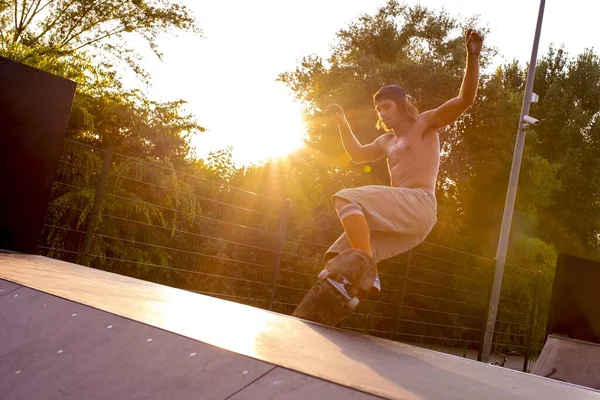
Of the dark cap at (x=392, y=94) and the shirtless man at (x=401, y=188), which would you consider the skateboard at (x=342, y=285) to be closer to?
the shirtless man at (x=401, y=188)

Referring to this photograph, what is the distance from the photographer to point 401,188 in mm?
3846

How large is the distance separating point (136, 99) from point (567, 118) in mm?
28025

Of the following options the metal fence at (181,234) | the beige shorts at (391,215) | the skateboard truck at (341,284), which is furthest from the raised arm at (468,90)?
the metal fence at (181,234)

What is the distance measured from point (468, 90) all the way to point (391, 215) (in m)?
0.80

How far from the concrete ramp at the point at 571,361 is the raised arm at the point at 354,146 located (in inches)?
107

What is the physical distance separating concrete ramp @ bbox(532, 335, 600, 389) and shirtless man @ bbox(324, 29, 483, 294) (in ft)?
8.51

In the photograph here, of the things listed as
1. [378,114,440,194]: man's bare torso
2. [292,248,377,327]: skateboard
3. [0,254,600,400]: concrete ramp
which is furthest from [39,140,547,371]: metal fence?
[0,254,600,400]: concrete ramp

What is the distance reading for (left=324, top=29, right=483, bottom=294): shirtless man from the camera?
3604mm

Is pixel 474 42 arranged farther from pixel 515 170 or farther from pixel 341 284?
pixel 515 170

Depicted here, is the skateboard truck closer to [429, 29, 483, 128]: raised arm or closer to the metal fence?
[429, 29, 483, 128]: raised arm

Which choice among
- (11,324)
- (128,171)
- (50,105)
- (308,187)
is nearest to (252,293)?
(128,171)

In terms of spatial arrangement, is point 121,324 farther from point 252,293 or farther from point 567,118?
point 567,118

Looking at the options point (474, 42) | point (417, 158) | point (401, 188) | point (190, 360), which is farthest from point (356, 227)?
point (190, 360)

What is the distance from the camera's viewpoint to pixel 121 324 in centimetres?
214
